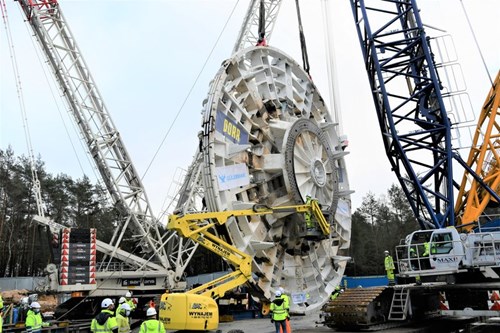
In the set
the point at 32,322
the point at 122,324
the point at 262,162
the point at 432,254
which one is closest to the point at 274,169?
the point at 262,162

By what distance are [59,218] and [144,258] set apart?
30.0 meters

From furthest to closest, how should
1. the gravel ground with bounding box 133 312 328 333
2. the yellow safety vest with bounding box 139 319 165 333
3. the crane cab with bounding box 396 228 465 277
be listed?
the gravel ground with bounding box 133 312 328 333, the crane cab with bounding box 396 228 465 277, the yellow safety vest with bounding box 139 319 165 333

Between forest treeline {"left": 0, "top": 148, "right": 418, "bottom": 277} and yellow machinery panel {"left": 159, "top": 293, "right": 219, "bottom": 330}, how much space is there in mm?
30590

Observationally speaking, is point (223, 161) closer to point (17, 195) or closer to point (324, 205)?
point (324, 205)

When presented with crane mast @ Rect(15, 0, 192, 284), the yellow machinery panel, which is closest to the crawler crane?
crane mast @ Rect(15, 0, 192, 284)

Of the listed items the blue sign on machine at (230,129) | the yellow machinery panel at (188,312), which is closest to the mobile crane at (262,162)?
the blue sign on machine at (230,129)

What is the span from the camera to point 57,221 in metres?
47.5

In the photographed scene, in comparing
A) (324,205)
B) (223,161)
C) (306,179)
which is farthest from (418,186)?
(223,161)

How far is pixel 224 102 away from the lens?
43.8ft

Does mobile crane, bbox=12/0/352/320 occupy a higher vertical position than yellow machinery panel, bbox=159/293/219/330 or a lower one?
higher

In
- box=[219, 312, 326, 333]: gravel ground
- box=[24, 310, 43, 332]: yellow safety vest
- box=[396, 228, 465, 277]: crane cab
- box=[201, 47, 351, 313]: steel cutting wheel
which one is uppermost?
box=[201, 47, 351, 313]: steel cutting wheel

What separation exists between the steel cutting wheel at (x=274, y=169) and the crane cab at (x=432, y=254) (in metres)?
3.15

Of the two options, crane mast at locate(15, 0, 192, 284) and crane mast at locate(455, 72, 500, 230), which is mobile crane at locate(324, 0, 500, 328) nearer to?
crane mast at locate(455, 72, 500, 230)

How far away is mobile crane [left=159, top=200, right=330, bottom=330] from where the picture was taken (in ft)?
32.2
